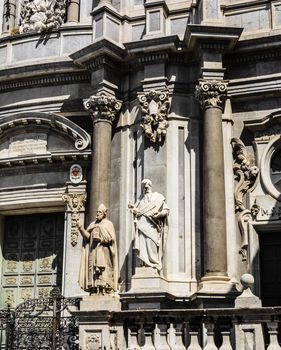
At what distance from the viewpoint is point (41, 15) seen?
18.1 m

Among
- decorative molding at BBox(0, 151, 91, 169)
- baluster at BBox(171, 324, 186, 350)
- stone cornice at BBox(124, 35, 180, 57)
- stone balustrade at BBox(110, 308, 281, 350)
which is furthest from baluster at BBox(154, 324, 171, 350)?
stone cornice at BBox(124, 35, 180, 57)

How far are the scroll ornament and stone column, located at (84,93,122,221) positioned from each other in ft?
9.23

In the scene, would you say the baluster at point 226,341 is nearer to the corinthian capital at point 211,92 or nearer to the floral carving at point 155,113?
the floral carving at point 155,113

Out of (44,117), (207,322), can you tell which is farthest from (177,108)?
(207,322)

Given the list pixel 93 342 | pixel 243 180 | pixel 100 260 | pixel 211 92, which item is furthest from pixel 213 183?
pixel 93 342

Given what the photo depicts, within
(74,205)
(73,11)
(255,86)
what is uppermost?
(73,11)

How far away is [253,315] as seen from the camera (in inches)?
374

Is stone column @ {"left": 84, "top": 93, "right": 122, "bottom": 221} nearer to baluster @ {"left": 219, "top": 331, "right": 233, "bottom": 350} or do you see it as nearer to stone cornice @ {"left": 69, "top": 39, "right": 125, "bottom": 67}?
stone cornice @ {"left": 69, "top": 39, "right": 125, "bottom": 67}

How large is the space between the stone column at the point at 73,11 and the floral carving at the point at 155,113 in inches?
148

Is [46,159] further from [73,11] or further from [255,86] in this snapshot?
[255,86]

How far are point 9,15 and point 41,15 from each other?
4.07 ft

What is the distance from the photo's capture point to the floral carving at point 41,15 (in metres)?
17.7

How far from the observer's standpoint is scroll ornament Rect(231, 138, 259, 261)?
1466 cm

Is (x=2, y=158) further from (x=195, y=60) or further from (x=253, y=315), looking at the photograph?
(x=253, y=315)
